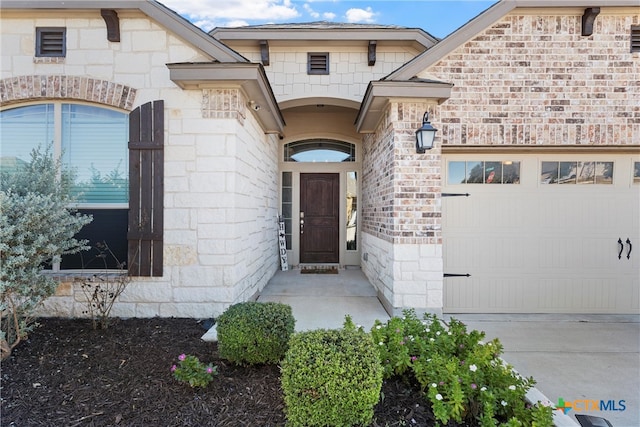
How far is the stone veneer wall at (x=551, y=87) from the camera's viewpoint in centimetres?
426

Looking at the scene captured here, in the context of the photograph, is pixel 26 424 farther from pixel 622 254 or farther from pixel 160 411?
pixel 622 254

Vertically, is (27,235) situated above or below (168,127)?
below

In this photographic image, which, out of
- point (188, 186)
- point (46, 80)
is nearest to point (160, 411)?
point (188, 186)

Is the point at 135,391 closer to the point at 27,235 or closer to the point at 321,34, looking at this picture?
the point at 27,235

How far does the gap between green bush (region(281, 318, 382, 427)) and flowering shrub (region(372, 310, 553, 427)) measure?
16.9 inches

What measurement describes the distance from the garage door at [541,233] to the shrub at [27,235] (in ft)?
14.8

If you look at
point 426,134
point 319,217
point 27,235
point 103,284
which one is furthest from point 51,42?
point 319,217

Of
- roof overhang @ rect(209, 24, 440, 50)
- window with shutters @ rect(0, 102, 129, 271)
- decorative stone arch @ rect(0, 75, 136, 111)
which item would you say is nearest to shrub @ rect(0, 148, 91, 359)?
window with shutters @ rect(0, 102, 129, 271)

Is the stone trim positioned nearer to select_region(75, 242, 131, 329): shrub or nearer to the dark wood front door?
select_region(75, 242, 131, 329): shrub

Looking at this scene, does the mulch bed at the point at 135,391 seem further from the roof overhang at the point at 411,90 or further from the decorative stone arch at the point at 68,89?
the roof overhang at the point at 411,90

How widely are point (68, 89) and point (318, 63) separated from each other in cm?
410

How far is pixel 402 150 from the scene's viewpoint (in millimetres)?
4168

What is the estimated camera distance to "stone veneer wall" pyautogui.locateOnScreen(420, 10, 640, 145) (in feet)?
14.0

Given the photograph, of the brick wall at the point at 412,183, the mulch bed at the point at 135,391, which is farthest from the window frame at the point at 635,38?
the mulch bed at the point at 135,391
